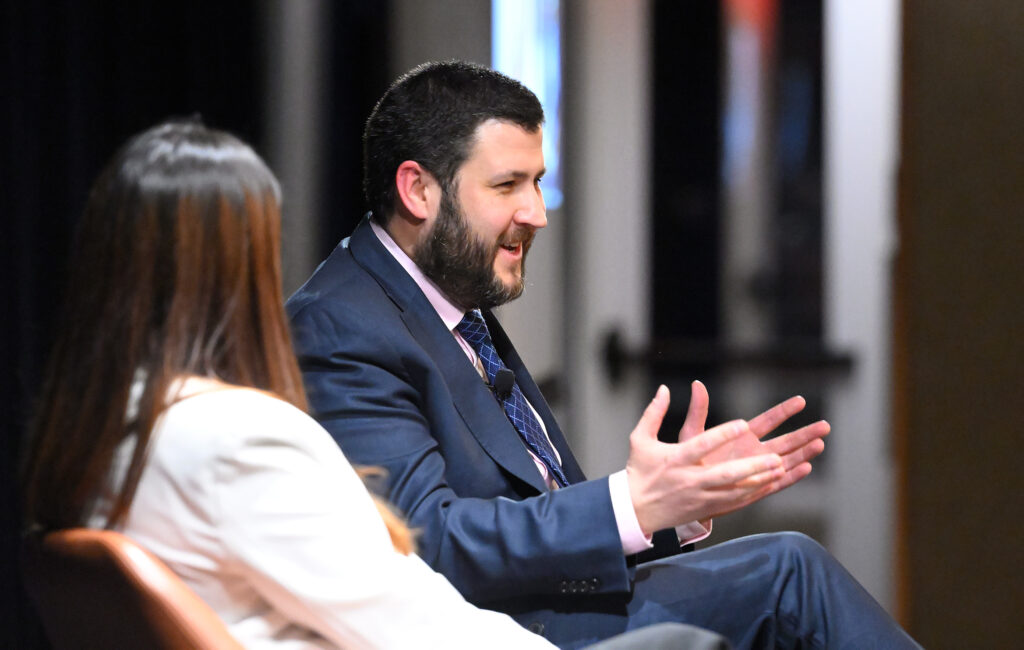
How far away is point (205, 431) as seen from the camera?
0.92 metres

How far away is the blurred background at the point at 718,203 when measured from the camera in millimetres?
1988

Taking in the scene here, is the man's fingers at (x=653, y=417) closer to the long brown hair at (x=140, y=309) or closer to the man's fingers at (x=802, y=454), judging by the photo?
the man's fingers at (x=802, y=454)

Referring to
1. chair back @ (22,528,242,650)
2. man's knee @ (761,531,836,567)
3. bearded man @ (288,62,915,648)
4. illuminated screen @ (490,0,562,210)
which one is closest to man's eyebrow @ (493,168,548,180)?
bearded man @ (288,62,915,648)

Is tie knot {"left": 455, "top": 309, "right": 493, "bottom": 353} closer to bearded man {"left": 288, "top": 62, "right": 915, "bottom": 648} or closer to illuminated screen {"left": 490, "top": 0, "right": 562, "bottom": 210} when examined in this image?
bearded man {"left": 288, "top": 62, "right": 915, "bottom": 648}

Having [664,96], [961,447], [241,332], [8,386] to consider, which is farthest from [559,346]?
[241,332]

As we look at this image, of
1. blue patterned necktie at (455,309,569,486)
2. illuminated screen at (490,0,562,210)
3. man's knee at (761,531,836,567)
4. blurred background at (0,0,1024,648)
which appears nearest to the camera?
man's knee at (761,531,836,567)

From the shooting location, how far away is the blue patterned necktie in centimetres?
174

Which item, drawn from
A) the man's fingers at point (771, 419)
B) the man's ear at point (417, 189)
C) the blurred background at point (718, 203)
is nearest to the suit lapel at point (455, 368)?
the man's ear at point (417, 189)

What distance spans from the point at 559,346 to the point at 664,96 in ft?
2.88

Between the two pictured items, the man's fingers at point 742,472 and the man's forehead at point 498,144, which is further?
the man's forehead at point 498,144

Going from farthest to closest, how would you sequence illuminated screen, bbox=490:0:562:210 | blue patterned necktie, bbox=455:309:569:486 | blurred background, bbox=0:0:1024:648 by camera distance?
1. illuminated screen, bbox=490:0:562:210
2. blurred background, bbox=0:0:1024:648
3. blue patterned necktie, bbox=455:309:569:486

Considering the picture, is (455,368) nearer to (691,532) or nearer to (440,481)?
(440,481)

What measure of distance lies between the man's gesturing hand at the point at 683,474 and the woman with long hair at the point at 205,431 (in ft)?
1.56

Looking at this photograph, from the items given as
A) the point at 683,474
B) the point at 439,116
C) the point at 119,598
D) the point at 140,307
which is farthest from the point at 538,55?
the point at 119,598
